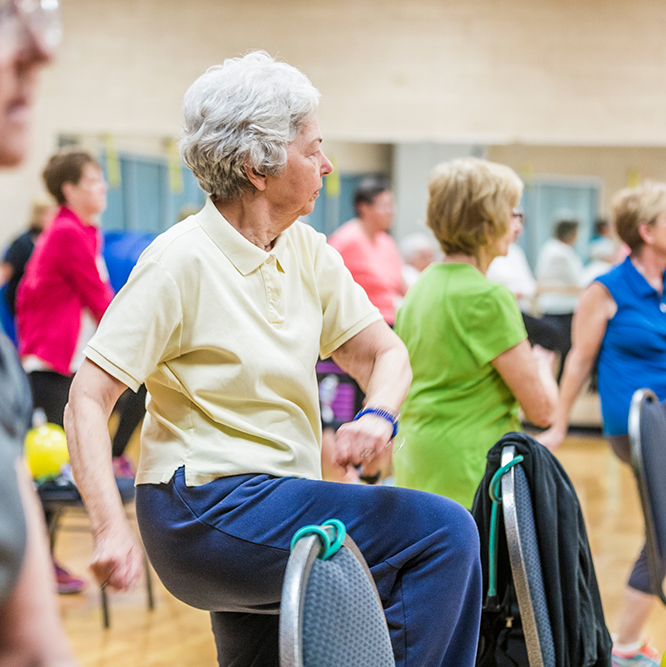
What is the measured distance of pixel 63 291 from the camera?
323 cm

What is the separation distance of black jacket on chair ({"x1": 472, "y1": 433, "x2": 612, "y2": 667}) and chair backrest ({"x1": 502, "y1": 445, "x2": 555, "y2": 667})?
2 centimetres

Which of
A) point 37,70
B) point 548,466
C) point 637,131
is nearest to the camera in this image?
point 37,70

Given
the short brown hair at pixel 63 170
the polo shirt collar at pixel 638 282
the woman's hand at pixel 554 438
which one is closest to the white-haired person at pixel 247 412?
the woman's hand at pixel 554 438

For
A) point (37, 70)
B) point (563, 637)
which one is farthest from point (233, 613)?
point (37, 70)

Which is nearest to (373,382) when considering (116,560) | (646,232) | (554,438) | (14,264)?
(116,560)

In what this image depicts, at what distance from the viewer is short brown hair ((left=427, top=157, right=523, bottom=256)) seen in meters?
1.97

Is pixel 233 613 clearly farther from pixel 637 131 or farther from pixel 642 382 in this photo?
Answer: pixel 637 131

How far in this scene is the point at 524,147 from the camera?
6.30m

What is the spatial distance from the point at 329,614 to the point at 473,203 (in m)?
1.30

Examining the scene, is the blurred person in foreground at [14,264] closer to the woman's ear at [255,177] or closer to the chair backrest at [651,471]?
the woman's ear at [255,177]

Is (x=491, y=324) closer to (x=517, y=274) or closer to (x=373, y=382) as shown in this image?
(x=373, y=382)

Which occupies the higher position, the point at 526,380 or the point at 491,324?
the point at 491,324

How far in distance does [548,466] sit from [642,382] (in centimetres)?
135

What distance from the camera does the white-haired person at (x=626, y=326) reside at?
2648 mm
